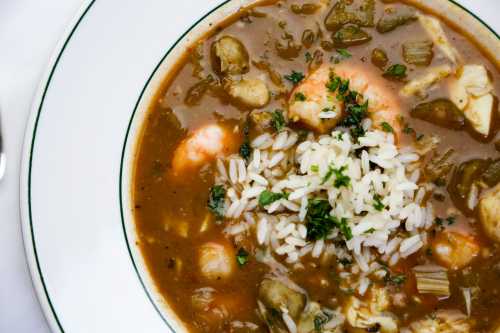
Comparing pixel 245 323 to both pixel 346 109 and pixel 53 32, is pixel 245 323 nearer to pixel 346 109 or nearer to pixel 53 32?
pixel 346 109

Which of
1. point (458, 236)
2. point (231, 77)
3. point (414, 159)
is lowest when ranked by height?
point (458, 236)

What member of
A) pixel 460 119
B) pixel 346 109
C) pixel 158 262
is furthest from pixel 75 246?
pixel 460 119

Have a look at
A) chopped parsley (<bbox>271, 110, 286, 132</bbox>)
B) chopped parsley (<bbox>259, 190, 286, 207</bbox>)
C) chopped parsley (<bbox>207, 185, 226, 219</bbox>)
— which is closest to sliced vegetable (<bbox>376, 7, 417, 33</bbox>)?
chopped parsley (<bbox>271, 110, 286, 132</bbox>)

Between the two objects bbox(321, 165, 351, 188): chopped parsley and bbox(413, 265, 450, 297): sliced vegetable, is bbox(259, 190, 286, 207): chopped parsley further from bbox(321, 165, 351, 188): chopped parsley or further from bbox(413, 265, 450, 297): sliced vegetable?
bbox(413, 265, 450, 297): sliced vegetable

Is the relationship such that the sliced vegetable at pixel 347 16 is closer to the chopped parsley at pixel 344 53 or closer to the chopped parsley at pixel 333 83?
the chopped parsley at pixel 344 53

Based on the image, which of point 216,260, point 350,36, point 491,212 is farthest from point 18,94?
point 491,212

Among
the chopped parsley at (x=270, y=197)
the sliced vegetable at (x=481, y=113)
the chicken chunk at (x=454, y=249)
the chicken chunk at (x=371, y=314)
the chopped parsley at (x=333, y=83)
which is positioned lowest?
the chicken chunk at (x=371, y=314)

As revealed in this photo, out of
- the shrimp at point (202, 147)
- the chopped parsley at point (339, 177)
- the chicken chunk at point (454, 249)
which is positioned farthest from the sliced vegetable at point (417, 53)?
the shrimp at point (202, 147)

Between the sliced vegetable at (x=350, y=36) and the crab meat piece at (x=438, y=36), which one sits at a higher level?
the sliced vegetable at (x=350, y=36)
